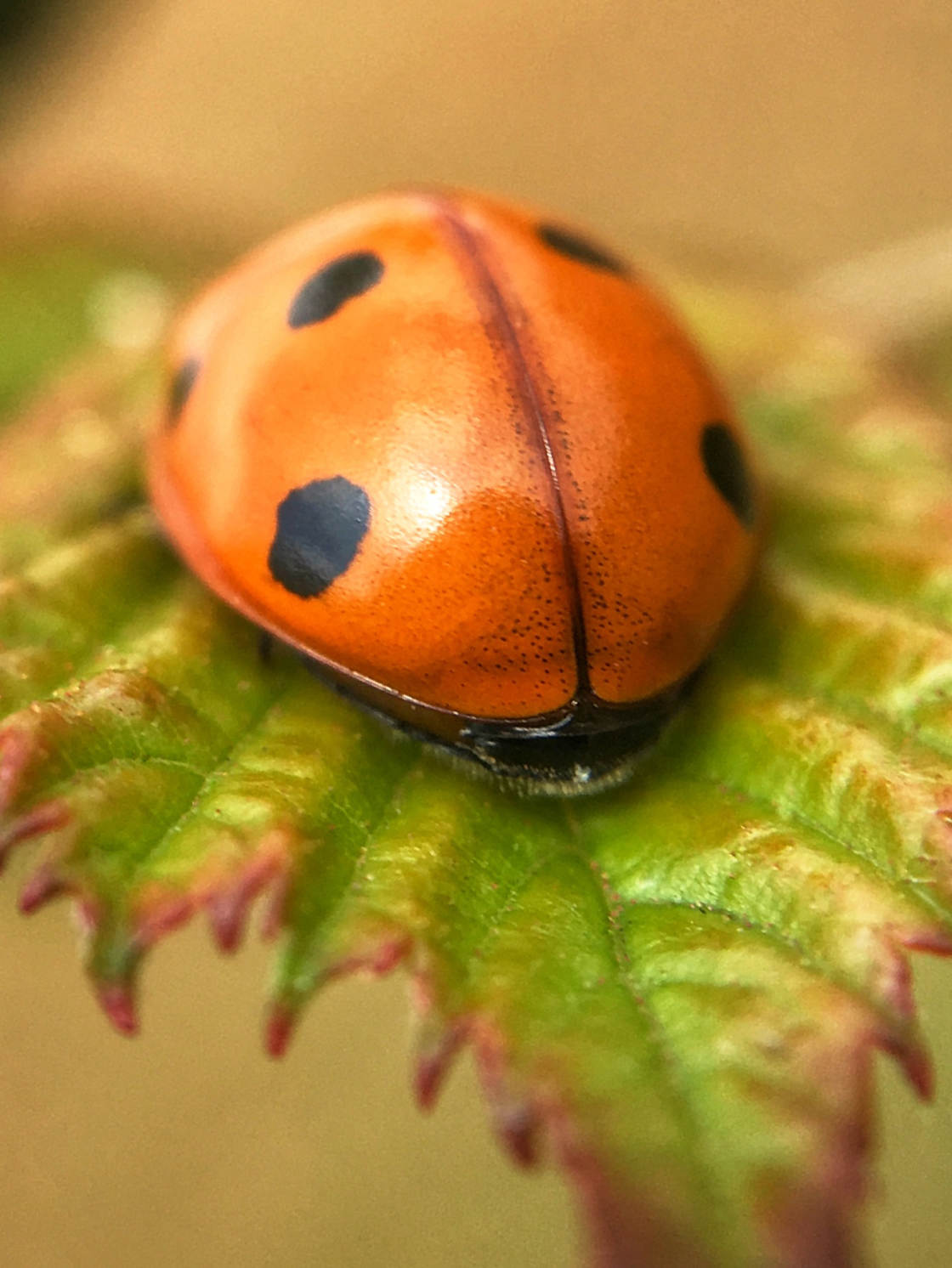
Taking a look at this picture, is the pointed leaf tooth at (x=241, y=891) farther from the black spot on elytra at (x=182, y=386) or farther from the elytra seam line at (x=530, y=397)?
the black spot on elytra at (x=182, y=386)

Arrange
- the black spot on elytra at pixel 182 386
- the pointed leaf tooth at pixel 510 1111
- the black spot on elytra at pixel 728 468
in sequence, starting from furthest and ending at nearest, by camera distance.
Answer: the black spot on elytra at pixel 182 386 < the black spot on elytra at pixel 728 468 < the pointed leaf tooth at pixel 510 1111

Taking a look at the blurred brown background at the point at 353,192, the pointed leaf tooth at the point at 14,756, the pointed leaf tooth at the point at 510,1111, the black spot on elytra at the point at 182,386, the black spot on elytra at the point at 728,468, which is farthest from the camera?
the blurred brown background at the point at 353,192

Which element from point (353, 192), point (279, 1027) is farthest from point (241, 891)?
point (353, 192)

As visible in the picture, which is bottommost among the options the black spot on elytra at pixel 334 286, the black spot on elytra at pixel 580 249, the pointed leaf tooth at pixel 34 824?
the black spot on elytra at pixel 580 249

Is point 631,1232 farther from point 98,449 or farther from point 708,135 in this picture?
point 708,135

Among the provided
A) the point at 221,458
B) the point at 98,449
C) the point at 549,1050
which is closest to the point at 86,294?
the point at 98,449

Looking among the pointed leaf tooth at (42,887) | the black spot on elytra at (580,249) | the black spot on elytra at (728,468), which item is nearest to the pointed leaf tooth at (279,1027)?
the pointed leaf tooth at (42,887)
